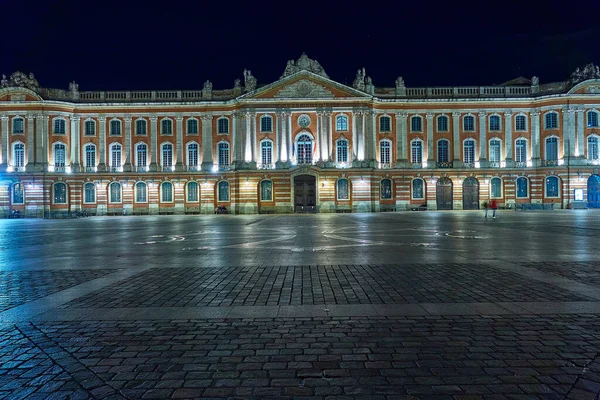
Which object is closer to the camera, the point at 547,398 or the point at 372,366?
the point at 547,398

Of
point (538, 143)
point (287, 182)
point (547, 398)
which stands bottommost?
point (547, 398)

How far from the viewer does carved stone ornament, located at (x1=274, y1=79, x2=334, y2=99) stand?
55219 millimetres

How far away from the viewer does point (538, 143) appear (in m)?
57.0

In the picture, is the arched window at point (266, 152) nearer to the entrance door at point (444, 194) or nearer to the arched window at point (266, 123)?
the arched window at point (266, 123)

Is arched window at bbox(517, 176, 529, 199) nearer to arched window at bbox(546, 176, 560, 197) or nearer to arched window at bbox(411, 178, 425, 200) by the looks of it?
arched window at bbox(546, 176, 560, 197)

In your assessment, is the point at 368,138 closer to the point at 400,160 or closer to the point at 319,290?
the point at 400,160

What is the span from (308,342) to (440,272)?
582cm

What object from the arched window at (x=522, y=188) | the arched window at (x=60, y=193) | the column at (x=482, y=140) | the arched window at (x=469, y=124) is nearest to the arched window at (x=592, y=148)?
the arched window at (x=522, y=188)

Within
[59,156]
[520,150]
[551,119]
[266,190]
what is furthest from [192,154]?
[551,119]

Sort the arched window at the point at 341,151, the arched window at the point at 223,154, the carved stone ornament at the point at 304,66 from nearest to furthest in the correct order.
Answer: the carved stone ornament at the point at 304,66
the arched window at the point at 341,151
the arched window at the point at 223,154

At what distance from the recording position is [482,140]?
5766 cm

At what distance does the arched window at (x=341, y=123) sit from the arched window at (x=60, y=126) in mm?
32726

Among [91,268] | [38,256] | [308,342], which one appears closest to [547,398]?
[308,342]

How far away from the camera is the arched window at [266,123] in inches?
2203
